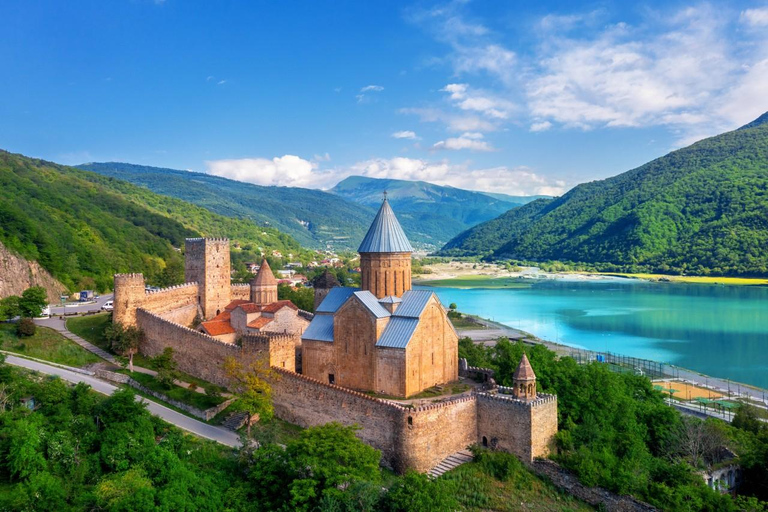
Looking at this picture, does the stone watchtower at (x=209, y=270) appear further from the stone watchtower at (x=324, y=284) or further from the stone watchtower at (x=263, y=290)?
the stone watchtower at (x=324, y=284)

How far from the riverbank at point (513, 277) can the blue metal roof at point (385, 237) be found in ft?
269

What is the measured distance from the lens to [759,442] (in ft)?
62.0

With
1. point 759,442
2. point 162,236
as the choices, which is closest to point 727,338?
point 759,442

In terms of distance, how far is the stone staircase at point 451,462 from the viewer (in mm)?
16000

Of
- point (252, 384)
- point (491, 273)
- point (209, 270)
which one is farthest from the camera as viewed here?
point (491, 273)

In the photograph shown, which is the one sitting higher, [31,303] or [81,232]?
[81,232]

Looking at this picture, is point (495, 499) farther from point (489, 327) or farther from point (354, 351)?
point (489, 327)

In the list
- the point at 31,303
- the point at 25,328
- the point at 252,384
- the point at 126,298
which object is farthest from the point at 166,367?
the point at 31,303

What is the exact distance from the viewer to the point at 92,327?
84.2 ft

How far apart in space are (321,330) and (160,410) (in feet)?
20.6

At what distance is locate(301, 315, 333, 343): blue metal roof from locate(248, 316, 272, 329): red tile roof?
426 centimetres

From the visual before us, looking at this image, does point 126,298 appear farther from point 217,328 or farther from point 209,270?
point 209,270

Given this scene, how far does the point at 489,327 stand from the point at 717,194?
260 ft

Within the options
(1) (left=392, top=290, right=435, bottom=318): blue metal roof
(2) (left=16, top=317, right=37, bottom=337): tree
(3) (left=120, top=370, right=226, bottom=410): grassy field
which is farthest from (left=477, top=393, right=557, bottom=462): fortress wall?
(2) (left=16, top=317, right=37, bottom=337): tree
